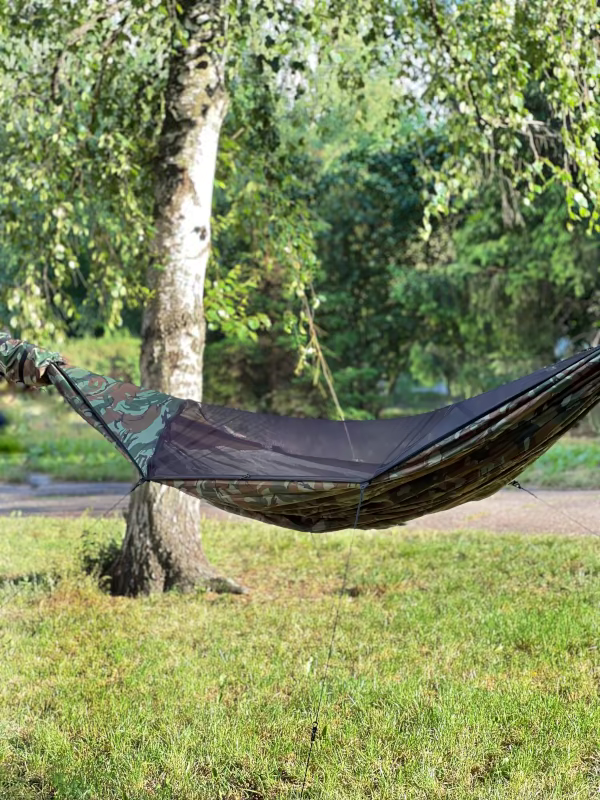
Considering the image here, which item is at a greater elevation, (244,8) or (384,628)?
(244,8)

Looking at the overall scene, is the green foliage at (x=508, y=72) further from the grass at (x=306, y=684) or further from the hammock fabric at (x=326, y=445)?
the grass at (x=306, y=684)

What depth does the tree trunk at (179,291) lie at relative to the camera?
4121 millimetres

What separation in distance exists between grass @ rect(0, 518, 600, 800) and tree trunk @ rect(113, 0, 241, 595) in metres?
0.19

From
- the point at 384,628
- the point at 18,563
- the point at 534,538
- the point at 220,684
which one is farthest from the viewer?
the point at 534,538

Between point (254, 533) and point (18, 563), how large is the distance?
5.29ft

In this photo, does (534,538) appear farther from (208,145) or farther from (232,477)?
(232,477)

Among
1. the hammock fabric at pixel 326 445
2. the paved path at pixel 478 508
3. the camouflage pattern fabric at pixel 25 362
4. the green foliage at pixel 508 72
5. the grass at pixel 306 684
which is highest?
the green foliage at pixel 508 72

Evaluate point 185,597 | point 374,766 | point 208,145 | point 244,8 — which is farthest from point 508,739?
point 244,8

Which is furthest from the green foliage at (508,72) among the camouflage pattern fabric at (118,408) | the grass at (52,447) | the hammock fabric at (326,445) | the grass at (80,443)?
the grass at (52,447)

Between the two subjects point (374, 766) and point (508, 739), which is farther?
point (508, 739)

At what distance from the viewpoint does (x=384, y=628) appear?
356cm

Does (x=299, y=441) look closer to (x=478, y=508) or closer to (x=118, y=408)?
(x=118, y=408)

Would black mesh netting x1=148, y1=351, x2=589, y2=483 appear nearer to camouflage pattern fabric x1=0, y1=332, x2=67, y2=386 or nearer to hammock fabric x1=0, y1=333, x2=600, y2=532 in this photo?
hammock fabric x1=0, y1=333, x2=600, y2=532

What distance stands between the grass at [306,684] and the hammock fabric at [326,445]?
2.10ft
